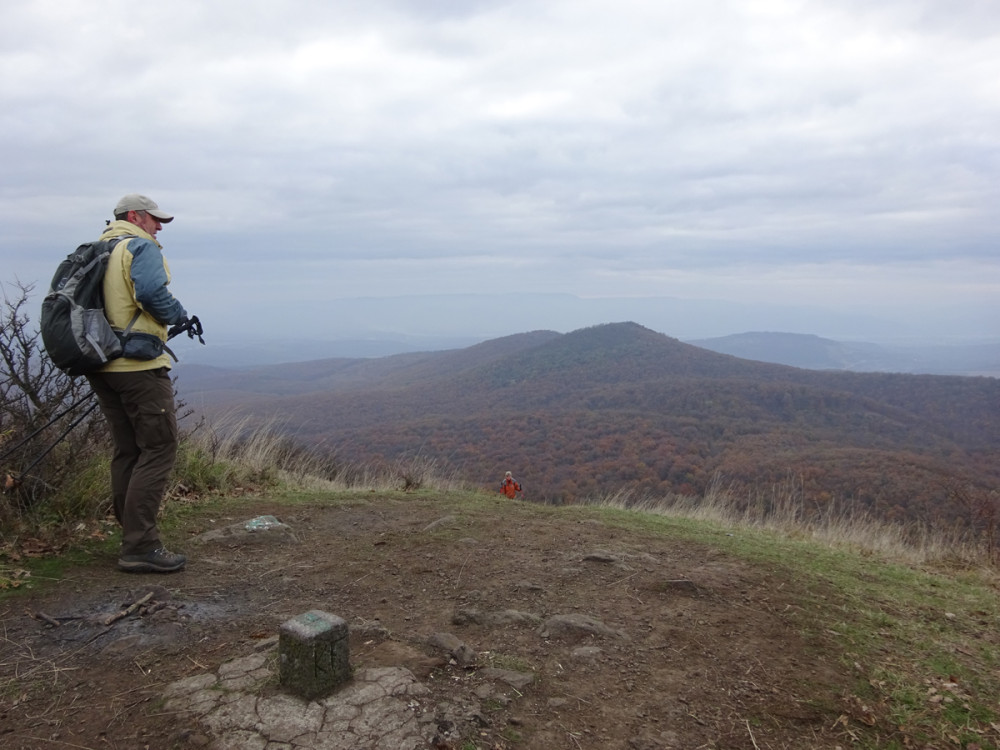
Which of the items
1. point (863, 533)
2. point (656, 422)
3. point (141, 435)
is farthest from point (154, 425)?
point (656, 422)

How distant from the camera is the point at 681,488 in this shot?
751 inches

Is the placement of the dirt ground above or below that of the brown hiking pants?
below

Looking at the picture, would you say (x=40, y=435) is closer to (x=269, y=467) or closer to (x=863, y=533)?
(x=269, y=467)

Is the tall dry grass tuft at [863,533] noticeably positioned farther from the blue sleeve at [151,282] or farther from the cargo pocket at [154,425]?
the blue sleeve at [151,282]

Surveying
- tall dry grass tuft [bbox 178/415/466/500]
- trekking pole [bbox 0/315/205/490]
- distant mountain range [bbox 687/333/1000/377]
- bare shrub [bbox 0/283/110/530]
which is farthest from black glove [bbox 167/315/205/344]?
distant mountain range [bbox 687/333/1000/377]

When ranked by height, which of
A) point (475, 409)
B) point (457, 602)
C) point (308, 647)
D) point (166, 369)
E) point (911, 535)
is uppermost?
point (166, 369)

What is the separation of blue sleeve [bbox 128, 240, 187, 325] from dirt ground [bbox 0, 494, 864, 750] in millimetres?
1467

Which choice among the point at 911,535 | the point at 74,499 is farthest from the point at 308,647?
the point at 911,535

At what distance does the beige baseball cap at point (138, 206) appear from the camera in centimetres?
380

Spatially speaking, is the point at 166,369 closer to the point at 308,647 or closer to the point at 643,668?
the point at 308,647

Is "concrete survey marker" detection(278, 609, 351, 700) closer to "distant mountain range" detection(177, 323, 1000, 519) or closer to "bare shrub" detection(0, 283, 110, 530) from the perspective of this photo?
"bare shrub" detection(0, 283, 110, 530)

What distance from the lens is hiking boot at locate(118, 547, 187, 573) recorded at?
3.72 m

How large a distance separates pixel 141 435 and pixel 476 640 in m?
2.23

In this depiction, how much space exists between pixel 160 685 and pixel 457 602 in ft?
4.68
